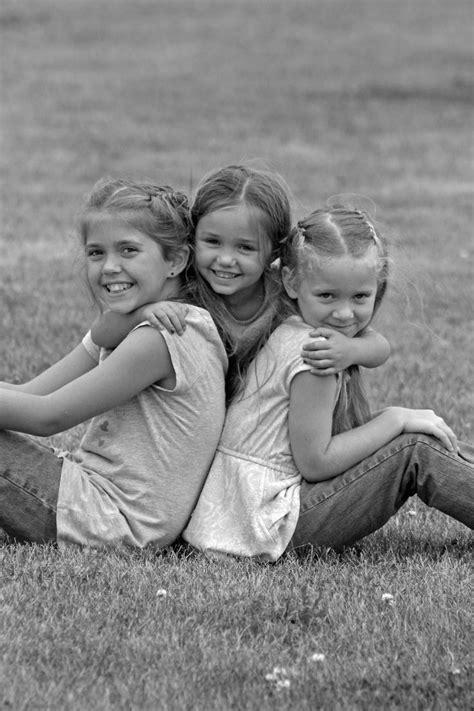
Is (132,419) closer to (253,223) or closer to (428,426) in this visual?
(253,223)

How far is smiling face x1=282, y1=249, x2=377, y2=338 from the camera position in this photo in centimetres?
405

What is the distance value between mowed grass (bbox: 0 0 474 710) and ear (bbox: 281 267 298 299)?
0.30 m

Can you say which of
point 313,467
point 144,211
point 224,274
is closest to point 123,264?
point 144,211

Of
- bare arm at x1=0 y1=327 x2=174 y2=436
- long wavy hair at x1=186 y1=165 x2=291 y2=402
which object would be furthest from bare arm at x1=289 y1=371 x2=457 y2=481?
bare arm at x1=0 y1=327 x2=174 y2=436

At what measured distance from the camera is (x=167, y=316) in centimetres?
404

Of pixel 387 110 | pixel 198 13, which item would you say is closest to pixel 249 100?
pixel 387 110

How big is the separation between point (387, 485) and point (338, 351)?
1.63 feet

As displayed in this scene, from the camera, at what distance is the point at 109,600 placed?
3732mm

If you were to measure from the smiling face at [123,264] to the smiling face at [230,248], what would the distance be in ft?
0.48

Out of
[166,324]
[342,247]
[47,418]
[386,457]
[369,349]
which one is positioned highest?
[342,247]

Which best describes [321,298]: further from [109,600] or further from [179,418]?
[109,600]

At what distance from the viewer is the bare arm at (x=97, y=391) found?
400 centimetres

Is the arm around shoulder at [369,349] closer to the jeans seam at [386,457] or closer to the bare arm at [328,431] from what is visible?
the bare arm at [328,431]

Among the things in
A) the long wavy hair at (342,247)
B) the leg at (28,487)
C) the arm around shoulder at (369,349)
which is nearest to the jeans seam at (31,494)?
the leg at (28,487)
